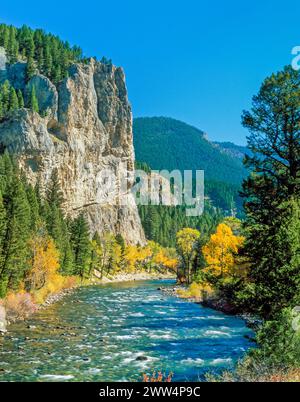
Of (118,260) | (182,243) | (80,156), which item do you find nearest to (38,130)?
(80,156)

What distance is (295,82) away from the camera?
79.5ft

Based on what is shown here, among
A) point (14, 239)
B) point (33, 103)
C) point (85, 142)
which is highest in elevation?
point (33, 103)

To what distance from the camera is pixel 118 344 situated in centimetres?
3191

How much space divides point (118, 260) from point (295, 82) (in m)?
109

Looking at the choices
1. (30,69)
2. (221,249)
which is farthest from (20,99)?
(221,249)

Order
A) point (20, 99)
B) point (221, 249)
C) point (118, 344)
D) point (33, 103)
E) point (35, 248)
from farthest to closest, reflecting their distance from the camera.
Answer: point (20, 99) → point (33, 103) → point (221, 249) → point (35, 248) → point (118, 344)

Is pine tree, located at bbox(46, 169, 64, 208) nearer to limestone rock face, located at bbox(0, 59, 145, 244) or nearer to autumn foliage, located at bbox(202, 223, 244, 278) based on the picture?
limestone rock face, located at bbox(0, 59, 145, 244)

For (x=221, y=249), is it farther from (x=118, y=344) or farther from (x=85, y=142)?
(x=85, y=142)

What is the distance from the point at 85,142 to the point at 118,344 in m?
129

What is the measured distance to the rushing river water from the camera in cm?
2428

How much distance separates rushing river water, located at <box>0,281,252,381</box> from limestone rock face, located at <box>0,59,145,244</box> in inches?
3332

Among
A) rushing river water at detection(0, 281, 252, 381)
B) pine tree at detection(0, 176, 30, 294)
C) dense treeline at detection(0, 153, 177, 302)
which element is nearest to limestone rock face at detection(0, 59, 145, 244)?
dense treeline at detection(0, 153, 177, 302)

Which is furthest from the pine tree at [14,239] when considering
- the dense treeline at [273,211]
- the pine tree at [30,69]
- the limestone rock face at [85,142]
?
the pine tree at [30,69]
